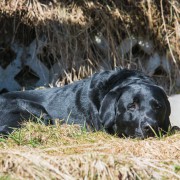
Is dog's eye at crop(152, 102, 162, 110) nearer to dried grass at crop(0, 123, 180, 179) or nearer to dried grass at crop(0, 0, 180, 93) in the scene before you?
dried grass at crop(0, 123, 180, 179)

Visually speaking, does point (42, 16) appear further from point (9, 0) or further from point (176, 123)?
point (176, 123)

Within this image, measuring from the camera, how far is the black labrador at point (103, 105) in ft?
17.0

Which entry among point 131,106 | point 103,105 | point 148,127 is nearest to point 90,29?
point 103,105

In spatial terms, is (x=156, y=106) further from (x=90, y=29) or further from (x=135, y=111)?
(x=90, y=29)

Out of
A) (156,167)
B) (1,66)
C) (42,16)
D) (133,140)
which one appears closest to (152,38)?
(42,16)

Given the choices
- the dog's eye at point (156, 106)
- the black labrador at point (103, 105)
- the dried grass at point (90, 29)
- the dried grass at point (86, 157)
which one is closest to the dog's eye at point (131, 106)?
the black labrador at point (103, 105)

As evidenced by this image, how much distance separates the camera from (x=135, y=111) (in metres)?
5.19

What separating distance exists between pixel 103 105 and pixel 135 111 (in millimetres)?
405

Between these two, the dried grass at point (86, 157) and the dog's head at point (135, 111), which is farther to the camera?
the dog's head at point (135, 111)

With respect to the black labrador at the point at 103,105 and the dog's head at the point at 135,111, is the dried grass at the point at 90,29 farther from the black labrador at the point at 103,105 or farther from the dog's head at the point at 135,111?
the dog's head at the point at 135,111

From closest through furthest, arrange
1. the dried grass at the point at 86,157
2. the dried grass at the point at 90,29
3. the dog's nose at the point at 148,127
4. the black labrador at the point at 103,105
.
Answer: the dried grass at the point at 86,157, the dog's nose at the point at 148,127, the black labrador at the point at 103,105, the dried grass at the point at 90,29

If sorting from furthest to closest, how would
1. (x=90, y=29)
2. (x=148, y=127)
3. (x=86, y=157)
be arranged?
(x=90, y=29), (x=148, y=127), (x=86, y=157)

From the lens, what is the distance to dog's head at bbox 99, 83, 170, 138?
508 cm

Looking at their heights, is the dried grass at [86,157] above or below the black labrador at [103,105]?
below
